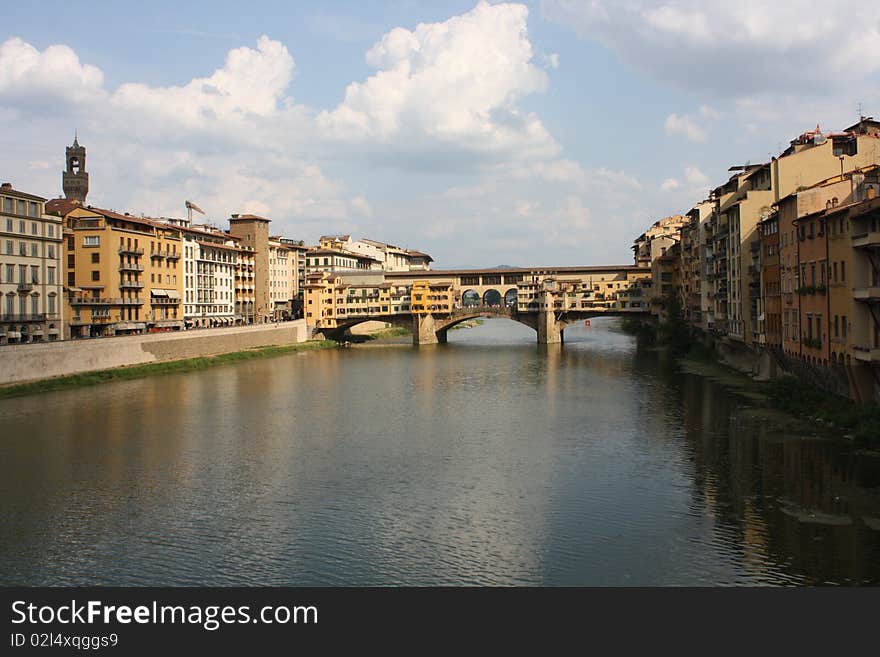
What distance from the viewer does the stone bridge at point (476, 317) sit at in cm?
6062

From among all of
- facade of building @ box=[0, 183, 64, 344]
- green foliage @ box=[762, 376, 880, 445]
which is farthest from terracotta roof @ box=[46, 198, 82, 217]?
green foliage @ box=[762, 376, 880, 445]

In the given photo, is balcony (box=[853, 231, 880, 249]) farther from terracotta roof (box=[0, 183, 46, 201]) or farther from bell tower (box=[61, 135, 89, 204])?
bell tower (box=[61, 135, 89, 204])

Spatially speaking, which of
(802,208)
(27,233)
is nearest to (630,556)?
(802,208)

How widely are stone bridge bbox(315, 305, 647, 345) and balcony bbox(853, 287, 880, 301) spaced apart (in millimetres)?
39762

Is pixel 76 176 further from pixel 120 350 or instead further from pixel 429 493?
pixel 429 493

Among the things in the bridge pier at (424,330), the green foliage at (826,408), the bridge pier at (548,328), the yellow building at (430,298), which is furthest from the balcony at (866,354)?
the yellow building at (430,298)

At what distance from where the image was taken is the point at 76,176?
248 feet

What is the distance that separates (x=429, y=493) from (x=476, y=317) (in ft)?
151

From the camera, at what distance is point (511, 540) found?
45.8 ft

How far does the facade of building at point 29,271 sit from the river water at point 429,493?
24.6 ft

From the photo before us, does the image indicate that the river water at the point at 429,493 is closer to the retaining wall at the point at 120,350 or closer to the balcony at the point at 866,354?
the balcony at the point at 866,354

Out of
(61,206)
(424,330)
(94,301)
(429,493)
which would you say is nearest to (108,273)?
(94,301)
